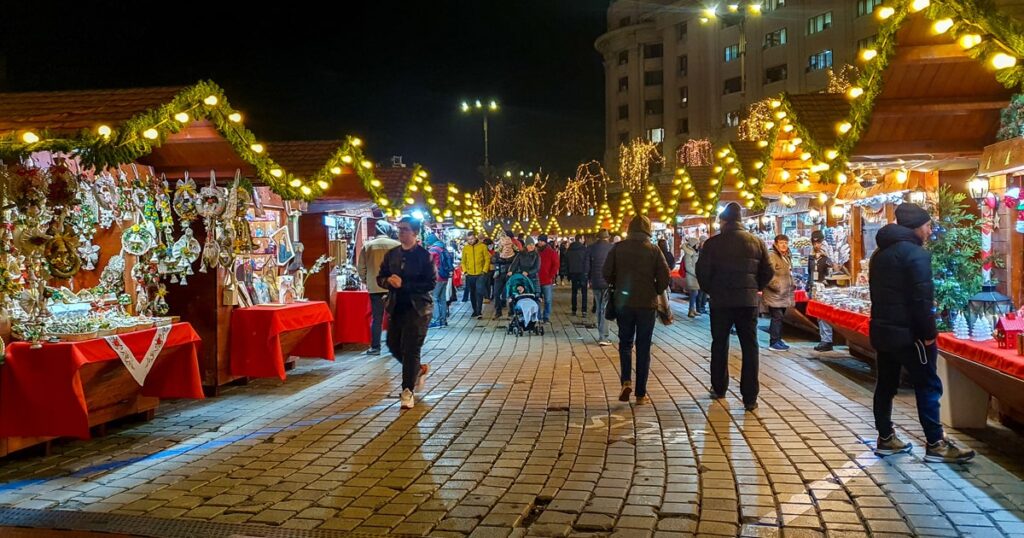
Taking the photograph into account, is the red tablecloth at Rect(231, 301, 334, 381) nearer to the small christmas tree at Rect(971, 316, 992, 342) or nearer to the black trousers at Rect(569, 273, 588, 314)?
the small christmas tree at Rect(971, 316, 992, 342)

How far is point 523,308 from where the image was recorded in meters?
13.8

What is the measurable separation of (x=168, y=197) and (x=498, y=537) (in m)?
5.96

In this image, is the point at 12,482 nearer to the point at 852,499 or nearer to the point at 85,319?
the point at 85,319

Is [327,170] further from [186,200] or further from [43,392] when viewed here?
[43,392]

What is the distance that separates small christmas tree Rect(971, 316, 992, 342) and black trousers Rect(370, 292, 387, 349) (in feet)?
25.2

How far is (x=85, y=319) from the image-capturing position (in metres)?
6.40

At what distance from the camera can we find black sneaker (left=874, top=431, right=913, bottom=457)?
549cm

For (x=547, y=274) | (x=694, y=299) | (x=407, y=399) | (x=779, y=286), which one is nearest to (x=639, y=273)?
(x=407, y=399)

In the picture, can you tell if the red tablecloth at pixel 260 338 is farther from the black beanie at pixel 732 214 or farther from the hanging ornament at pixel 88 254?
the black beanie at pixel 732 214

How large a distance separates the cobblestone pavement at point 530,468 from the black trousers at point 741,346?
0.71 ft

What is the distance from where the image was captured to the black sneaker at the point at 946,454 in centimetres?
526

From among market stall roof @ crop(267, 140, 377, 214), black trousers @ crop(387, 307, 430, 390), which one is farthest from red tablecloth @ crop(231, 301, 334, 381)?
market stall roof @ crop(267, 140, 377, 214)

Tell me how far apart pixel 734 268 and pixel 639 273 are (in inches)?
37.2

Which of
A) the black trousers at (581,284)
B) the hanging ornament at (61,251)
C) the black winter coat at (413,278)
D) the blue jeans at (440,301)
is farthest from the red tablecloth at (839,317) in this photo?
the hanging ornament at (61,251)
